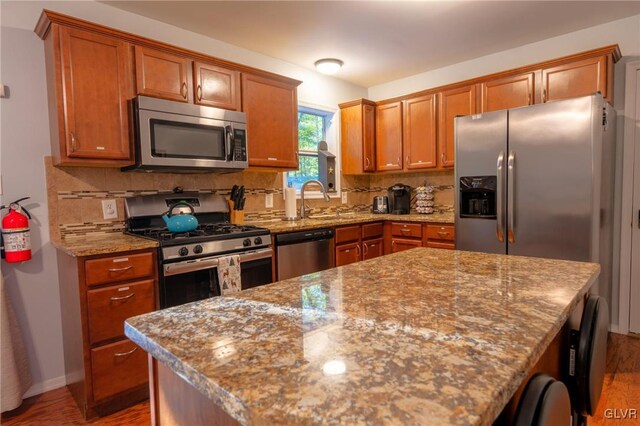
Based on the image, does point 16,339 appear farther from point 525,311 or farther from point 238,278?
point 525,311

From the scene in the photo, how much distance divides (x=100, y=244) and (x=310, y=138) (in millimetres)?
2443

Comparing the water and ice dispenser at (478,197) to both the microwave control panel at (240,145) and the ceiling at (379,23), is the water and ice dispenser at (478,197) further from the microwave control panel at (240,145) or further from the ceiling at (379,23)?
the microwave control panel at (240,145)

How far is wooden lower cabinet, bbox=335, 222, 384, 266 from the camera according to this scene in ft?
10.5

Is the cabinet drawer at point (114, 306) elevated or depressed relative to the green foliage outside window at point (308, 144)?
depressed

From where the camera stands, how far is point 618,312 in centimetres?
290

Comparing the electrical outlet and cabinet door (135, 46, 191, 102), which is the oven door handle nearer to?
the electrical outlet

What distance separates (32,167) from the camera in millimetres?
2168

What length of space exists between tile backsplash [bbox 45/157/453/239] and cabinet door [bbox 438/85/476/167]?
1.22ft

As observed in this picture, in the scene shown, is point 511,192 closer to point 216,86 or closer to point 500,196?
point 500,196

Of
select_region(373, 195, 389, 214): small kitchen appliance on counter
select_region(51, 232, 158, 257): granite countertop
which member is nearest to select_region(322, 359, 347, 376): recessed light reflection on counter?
select_region(51, 232, 158, 257): granite countertop

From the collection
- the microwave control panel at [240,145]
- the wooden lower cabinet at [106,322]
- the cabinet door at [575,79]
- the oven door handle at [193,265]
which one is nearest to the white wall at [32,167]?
the wooden lower cabinet at [106,322]

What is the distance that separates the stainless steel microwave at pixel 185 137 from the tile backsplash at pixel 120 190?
170 mm

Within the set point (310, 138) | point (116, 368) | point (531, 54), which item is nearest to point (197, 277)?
point (116, 368)

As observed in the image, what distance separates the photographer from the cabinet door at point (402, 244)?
3398mm
